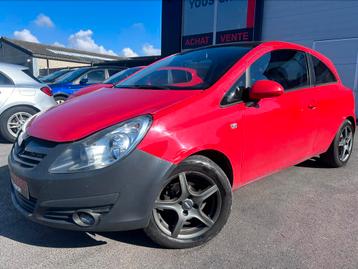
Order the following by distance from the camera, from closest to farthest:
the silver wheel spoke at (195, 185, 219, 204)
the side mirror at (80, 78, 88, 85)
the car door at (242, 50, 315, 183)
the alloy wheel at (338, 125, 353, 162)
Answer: the silver wheel spoke at (195, 185, 219, 204), the car door at (242, 50, 315, 183), the alloy wheel at (338, 125, 353, 162), the side mirror at (80, 78, 88, 85)

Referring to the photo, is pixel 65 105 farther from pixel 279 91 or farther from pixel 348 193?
pixel 348 193

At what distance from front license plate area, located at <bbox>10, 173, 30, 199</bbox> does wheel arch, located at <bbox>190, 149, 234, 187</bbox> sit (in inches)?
48.1

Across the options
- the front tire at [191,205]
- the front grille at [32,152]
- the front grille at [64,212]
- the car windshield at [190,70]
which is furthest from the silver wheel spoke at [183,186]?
the front grille at [32,152]

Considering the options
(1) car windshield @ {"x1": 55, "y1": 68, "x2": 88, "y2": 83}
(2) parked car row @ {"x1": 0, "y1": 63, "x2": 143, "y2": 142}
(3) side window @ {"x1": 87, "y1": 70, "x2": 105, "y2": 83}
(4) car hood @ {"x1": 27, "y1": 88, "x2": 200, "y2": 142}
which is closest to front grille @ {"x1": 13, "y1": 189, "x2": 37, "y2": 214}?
(4) car hood @ {"x1": 27, "y1": 88, "x2": 200, "y2": 142}

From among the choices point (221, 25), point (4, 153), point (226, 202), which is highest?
point (221, 25)

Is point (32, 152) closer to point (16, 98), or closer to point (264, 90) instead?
point (264, 90)

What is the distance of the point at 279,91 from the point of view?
249 centimetres

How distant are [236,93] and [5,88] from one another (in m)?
4.63

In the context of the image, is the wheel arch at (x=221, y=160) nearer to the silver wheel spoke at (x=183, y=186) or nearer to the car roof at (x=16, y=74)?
the silver wheel spoke at (x=183, y=186)

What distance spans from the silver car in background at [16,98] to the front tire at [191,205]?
4.38 metres

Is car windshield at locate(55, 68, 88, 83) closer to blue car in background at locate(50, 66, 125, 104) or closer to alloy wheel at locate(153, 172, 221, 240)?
blue car in background at locate(50, 66, 125, 104)

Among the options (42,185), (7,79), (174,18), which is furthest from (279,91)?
(174,18)

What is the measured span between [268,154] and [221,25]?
11.5 metres

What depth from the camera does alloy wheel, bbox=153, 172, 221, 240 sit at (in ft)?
7.12
